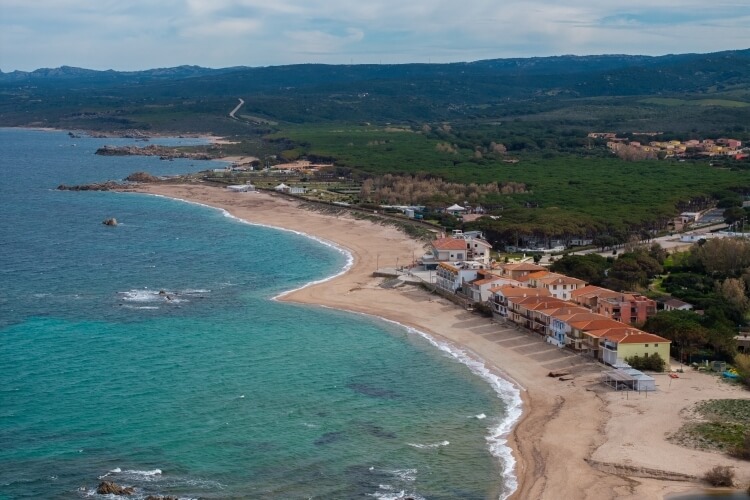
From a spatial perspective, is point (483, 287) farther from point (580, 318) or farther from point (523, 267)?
point (580, 318)

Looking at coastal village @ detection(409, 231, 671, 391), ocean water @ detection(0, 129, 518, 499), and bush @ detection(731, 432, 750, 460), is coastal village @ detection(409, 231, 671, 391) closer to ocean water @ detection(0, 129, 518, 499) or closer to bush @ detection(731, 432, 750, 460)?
ocean water @ detection(0, 129, 518, 499)

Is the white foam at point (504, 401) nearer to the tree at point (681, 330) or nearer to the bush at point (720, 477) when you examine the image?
the bush at point (720, 477)

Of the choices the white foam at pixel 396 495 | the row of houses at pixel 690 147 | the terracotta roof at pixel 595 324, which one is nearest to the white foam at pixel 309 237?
the terracotta roof at pixel 595 324

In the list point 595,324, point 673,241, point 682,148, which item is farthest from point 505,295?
point 682,148

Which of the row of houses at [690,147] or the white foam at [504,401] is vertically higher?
the row of houses at [690,147]

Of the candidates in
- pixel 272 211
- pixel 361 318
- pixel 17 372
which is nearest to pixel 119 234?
pixel 272 211

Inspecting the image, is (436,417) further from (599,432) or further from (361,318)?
(361,318)
